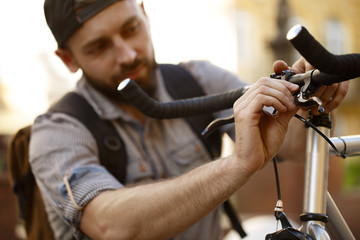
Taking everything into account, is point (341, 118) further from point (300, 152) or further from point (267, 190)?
point (300, 152)

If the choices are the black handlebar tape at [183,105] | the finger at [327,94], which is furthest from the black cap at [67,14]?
the finger at [327,94]

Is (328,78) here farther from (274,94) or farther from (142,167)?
(142,167)

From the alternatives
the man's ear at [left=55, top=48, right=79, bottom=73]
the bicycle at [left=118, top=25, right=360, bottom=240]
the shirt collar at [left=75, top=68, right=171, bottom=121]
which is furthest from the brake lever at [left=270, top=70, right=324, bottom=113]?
the man's ear at [left=55, top=48, right=79, bottom=73]

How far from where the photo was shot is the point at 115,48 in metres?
1.98

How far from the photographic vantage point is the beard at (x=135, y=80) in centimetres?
202

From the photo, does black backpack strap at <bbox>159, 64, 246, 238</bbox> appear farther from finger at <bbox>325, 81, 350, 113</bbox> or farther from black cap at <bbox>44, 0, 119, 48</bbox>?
finger at <bbox>325, 81, 350, 113</bbox>

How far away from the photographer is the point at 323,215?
1134 millimetres

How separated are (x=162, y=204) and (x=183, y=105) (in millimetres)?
344

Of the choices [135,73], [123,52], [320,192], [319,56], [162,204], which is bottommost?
[162,204]

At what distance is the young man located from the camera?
1.23 meters

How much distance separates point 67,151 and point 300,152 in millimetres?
949

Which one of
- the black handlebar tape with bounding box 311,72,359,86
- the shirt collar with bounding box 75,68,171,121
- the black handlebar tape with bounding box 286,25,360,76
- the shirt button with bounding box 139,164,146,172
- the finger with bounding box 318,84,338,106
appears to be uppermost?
the black handlebar tape with bounding box 286,25,360,76

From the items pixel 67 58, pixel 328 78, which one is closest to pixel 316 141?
pixel 328 78

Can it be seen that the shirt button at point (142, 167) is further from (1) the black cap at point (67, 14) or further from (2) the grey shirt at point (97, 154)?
(1) the black cap at point (67, 14)
